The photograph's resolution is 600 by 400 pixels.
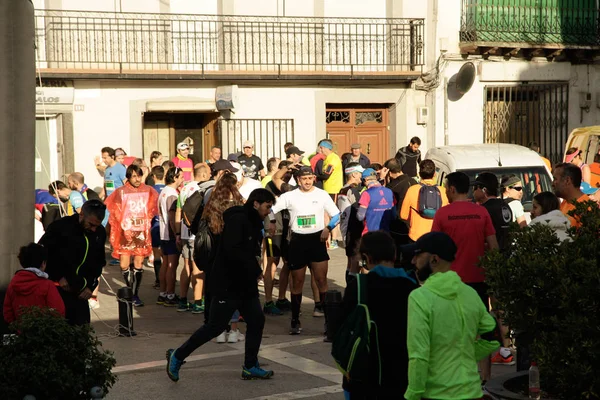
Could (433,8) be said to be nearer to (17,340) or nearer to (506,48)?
(506,48)

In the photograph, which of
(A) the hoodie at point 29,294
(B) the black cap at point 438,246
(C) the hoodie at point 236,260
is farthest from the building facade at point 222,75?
(B) the black cap at point 438,246

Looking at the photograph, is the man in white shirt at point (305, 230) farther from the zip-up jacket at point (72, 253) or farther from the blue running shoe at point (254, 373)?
the zip-up jacket at point (72, 253)

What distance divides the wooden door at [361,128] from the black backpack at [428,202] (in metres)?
11.9

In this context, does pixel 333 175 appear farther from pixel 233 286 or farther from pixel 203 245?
pixel 233 286

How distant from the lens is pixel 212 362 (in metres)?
10.1

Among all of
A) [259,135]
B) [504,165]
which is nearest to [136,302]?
[504,165]

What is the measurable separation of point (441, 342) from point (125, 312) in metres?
6.67

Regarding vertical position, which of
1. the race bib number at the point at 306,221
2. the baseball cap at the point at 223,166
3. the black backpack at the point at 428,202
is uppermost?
the baseball cap at the point at 223,166

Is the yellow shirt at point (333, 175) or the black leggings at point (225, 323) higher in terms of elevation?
the yellow shirt at point (333, 175)

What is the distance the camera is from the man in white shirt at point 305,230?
37.8 feet

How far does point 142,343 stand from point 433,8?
14.1 metres

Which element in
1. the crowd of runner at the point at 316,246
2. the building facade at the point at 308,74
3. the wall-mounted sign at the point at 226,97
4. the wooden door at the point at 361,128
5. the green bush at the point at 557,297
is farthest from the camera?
the wooden door at the point at 361,128

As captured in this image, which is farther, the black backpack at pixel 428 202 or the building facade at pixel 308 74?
the building facade at pixel 308 74

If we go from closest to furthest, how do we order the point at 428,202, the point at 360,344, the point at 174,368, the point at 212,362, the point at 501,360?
the point at 360,344
the point at 174,368
the point at 501,360
the point at 212,362
the point at 428,202
